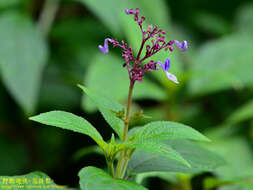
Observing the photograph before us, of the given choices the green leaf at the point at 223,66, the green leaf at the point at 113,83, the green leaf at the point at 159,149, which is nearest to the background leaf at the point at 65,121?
the green leaf at the point at 159,149

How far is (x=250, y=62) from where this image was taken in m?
2.61

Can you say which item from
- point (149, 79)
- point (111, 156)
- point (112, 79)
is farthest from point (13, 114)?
point (111, 156)

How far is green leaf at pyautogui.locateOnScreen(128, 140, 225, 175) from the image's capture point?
121 centimetres

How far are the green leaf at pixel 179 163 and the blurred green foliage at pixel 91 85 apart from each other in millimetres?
841

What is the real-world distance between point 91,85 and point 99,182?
4.40ft

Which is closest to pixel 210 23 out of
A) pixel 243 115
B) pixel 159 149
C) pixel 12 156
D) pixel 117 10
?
pixel 117 10

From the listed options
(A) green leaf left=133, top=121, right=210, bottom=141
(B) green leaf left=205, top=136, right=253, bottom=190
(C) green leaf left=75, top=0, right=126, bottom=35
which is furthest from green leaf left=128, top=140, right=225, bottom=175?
(C) green leaf left=75, top=0, right=126, bottom=35

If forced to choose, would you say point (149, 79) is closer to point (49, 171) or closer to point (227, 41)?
point (227, 41)

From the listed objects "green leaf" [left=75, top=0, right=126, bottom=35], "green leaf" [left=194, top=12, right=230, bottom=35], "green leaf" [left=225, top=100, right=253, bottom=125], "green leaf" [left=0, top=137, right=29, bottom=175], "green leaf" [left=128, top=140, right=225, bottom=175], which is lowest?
"green leaf" [left=0, top=137, right=29, bottom=175]

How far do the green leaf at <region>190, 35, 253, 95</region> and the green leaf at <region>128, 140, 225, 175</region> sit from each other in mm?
1093

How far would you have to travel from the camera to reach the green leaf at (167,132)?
1.05 metres

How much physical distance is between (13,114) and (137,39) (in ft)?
3.45

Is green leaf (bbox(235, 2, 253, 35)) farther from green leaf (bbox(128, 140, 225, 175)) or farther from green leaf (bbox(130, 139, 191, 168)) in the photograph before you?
green leaf (bbox(130, 139, 191, 168))

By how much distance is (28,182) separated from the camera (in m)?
1.14
